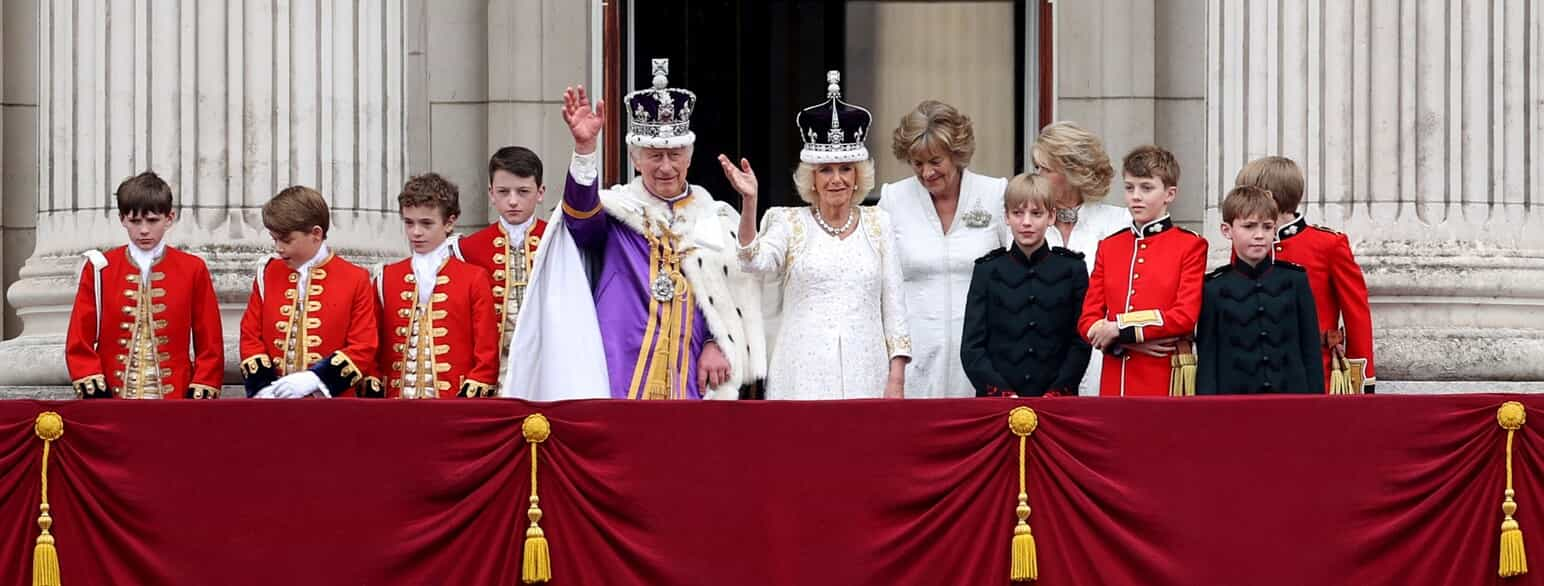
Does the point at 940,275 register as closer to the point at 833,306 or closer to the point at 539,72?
the point at 833,306

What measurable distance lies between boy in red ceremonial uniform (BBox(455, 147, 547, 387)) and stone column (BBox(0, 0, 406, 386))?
1.19 meters

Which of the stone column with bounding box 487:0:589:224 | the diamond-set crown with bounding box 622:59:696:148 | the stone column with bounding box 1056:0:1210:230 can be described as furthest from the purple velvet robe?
the stone column with bounding box 1056:0:1210:230

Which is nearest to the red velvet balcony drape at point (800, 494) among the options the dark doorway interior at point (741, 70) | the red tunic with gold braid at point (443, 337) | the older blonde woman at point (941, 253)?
the red tunic with gold braid at point (443, 337)

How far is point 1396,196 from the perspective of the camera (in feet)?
33.2

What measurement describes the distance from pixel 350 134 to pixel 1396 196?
4422mm

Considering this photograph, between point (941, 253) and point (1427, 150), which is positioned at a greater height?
point (1427, 150)

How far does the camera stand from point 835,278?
347 inches

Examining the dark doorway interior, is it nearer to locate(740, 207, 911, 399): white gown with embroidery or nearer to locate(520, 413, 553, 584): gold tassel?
locate(740, 207, 911, 399): white gown with embroidery

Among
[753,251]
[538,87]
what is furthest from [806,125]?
[538,87]

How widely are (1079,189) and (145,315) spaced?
140 inches

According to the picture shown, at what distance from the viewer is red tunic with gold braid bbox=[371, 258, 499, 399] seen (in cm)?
896

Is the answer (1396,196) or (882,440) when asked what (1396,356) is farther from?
(882,440)

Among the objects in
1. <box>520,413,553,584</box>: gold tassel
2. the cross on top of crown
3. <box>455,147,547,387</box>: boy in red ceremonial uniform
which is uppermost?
the cross on top of crown

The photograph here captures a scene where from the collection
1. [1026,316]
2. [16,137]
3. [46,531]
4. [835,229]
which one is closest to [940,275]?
[835,229]
